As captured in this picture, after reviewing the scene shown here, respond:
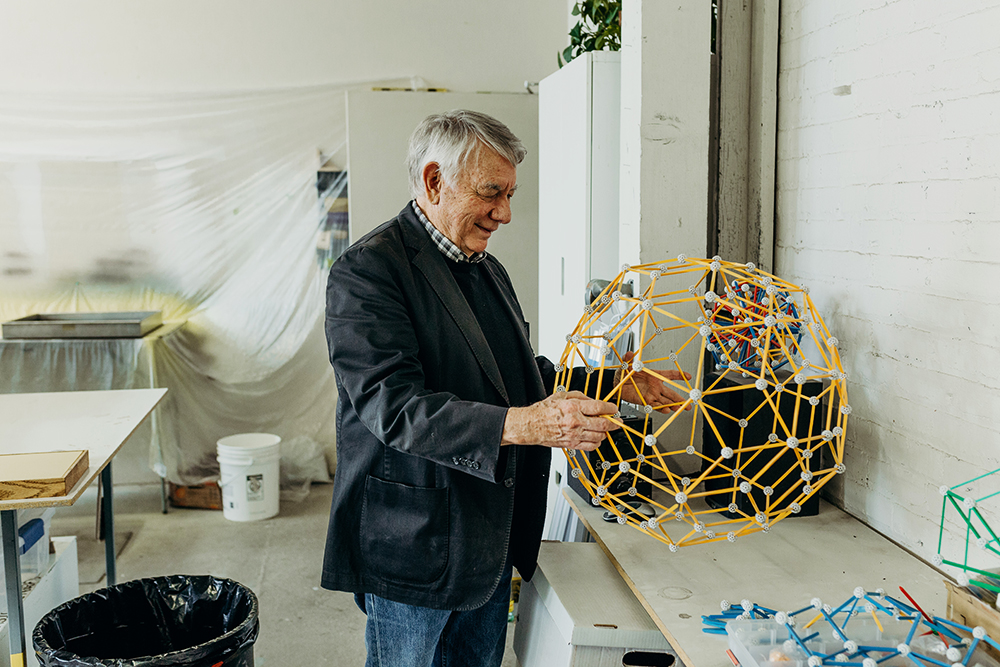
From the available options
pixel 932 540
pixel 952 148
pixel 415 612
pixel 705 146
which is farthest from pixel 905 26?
pixel 415 612

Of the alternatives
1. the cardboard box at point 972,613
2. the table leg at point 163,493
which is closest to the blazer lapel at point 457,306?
the cardboard box at point 972,613

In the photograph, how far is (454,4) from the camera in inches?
179

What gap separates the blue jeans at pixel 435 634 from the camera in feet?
5.31

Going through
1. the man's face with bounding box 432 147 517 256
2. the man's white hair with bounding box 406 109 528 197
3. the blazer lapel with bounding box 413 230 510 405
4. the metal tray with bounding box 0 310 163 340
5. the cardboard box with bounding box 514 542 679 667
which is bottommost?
the cardboard box with bounding box 514 542 679 667

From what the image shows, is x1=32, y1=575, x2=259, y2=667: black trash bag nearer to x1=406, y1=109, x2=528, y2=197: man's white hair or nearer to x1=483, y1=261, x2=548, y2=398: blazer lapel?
x1=483, y1=261, x2=548, y2=398: blazer lapel

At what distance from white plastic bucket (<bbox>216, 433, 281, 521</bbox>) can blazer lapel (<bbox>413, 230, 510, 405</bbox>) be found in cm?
267

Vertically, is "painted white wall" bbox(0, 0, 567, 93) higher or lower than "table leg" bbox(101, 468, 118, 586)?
higher

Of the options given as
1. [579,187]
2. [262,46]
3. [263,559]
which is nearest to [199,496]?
[263,559]

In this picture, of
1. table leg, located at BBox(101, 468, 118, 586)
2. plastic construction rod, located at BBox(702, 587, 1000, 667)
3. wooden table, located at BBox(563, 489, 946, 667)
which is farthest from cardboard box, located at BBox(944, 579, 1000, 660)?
table leg, located at BBox(101, 468, 118, 586)

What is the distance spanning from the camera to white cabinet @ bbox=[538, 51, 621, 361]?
265 cm

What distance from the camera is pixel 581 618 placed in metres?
1.53

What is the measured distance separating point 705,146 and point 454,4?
9.44 ft

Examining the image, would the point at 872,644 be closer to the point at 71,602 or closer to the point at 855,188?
the point at 855,188

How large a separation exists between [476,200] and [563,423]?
0.51 m
